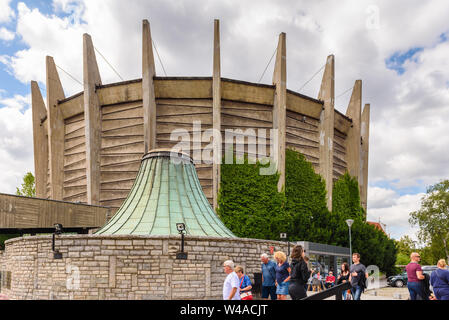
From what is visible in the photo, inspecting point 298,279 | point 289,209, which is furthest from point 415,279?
point 289,209

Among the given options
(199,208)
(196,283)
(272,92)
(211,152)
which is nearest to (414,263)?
(196,283)

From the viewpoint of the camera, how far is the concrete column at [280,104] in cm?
2786

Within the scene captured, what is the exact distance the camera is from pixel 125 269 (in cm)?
1430

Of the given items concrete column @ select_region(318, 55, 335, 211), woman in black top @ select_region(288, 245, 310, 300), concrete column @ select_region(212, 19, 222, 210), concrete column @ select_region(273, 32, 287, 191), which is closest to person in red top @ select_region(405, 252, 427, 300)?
woman in black top @ select_region(288, 245, 310, 300)

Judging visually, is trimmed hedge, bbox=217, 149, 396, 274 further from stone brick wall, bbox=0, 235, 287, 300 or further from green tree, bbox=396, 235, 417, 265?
green tree, bbox=396, 235, 417, 265

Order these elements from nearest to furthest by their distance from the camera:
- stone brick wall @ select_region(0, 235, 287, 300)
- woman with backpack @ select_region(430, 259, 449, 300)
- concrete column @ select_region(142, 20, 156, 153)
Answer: woman with backpack @ select_region(430, 259, 449, 300) → stone brick wall @ select_region(0, 235, 287, 300) → concrete column @ select_region(142, 20, 156, 153)

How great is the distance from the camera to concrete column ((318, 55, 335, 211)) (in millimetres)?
30562

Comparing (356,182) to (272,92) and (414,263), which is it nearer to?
(272,92)

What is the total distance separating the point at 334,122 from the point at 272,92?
744 cm

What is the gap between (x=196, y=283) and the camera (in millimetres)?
14680

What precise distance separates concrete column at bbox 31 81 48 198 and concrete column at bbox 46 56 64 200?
423cm

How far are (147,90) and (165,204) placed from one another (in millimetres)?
11251

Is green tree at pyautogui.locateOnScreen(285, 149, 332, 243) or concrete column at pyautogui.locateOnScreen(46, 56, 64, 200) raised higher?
concrete column at pyautogui.locateOnScreen(46, 56, 64, 200)

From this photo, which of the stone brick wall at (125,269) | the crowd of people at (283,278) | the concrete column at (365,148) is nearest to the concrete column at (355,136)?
the concrete column at (365,148)
